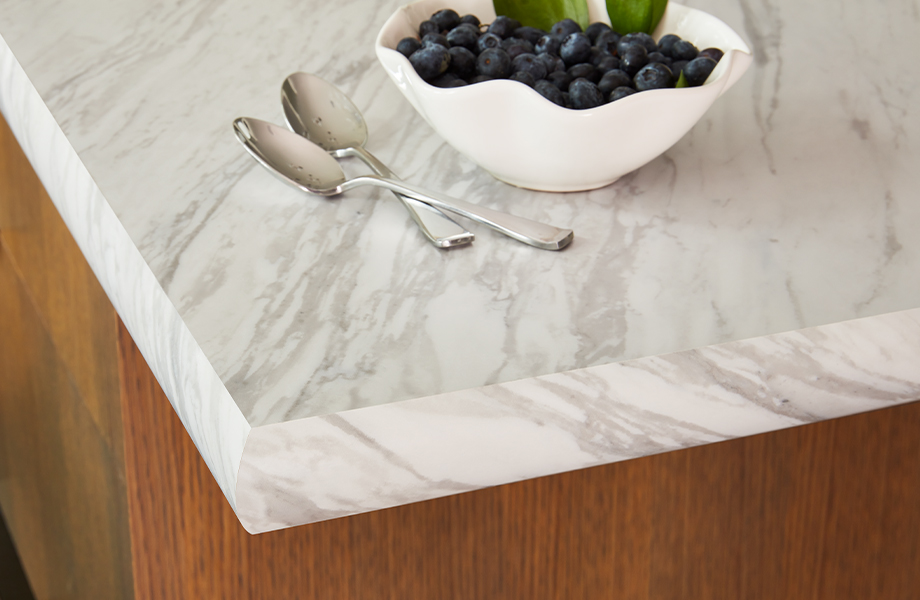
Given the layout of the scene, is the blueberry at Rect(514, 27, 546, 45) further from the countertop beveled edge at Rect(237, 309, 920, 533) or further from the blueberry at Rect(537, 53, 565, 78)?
the countertop beveled edge at Rect(237, 309, 920, 533)

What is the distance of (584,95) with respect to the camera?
48 centimetres

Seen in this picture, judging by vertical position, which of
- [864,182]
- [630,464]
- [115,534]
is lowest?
[115,534]

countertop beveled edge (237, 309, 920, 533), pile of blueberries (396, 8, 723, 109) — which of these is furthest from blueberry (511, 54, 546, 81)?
countertop beveled edge (237, 309, 920, 533)

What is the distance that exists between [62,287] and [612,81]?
68 centimetres

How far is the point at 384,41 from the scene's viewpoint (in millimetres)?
528

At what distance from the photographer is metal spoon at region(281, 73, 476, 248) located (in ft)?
1.85

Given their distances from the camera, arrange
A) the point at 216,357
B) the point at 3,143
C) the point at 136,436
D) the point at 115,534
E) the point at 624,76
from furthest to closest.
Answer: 1. the point at 3,143
2. the point at 115,534
3. the point at 136,436
4. the point at 624,76
5. the point at 216,357

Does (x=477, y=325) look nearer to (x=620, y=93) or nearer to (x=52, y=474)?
(x=620, y=93)

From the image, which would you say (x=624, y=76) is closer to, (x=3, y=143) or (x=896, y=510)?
(x=896, y=510)

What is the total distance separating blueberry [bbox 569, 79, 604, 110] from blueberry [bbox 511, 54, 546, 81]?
0.03 metres

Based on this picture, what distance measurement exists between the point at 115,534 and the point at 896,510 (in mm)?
703

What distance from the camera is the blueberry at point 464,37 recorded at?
523 mm

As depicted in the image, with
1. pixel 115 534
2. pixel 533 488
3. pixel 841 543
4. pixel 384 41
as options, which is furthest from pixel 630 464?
pixel 115 534

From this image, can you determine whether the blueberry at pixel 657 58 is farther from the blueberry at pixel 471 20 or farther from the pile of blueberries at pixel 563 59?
the blueberry at pixel 471 20
